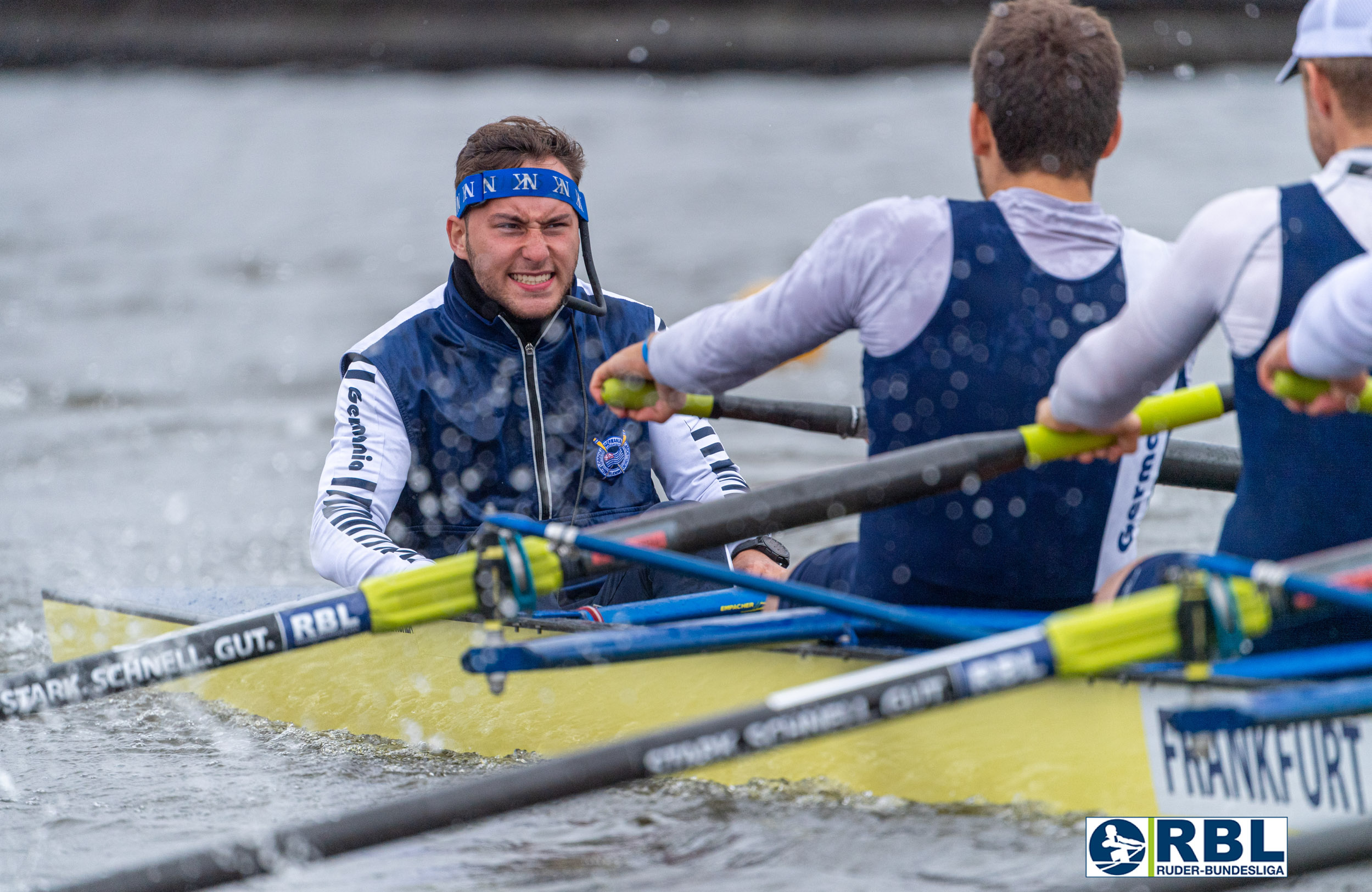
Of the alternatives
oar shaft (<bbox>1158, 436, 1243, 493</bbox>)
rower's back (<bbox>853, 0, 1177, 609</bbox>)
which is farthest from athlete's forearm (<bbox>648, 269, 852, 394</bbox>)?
oar shaft (<bbox>1158, 436, 1243, 493</bbox>)

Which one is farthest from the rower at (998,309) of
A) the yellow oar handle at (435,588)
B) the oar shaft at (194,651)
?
the oar shaft at (194,651)

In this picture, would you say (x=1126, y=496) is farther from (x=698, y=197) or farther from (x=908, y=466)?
(x=698, y=197)

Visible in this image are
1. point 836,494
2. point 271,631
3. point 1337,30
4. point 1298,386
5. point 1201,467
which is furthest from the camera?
point 1201,467

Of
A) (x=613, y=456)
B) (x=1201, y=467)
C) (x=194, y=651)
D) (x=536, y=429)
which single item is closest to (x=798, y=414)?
(x=613, y=456)

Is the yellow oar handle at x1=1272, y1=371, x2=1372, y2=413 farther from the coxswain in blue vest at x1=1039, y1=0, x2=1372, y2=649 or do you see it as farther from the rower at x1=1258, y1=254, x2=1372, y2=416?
the coxswain in blue vest at x1=1039, y1=0, x2=1372, y2=649

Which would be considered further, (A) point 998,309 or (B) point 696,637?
(B) point 696,637

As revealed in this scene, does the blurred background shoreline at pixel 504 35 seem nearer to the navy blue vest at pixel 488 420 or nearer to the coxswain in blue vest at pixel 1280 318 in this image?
the navy blue vest at pixel 488 420

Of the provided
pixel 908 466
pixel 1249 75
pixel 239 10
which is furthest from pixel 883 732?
pixel 239 10

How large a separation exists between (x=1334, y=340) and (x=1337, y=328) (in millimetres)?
17

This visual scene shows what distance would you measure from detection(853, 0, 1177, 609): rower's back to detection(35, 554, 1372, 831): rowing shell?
9.7 inches

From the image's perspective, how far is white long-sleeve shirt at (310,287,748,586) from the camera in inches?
141

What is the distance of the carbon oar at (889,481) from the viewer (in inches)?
103

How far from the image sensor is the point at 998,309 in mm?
2637

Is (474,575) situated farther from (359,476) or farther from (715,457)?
(715,457)
